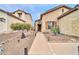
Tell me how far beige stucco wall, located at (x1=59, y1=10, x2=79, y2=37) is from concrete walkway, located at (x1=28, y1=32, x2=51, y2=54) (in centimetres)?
23

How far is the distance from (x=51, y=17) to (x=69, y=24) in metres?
0.21

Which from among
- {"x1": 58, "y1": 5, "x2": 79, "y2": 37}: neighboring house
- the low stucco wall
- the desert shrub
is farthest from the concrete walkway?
{"x1": 58, "y1": 5, "x2": 79, "y2": 37}: neighboring house

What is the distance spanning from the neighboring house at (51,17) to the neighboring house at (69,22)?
0.15 feet

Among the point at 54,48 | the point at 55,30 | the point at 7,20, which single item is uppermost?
the point at 7,20

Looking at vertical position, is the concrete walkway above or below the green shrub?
below

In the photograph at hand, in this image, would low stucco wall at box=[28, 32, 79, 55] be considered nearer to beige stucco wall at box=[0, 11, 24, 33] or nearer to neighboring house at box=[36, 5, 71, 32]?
neighboring house at box=[36, 5, 71, 32]

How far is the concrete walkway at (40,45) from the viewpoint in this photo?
1.99 metres

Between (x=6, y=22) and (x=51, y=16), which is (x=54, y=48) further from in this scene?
(x=6, y=22)

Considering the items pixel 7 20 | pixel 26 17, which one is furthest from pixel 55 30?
pixel 7 20

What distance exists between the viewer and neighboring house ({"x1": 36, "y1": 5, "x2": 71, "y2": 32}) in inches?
80.0

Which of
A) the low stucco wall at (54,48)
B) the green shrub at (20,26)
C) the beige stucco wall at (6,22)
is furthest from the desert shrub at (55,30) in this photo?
the beige stucco wall at (6,22)

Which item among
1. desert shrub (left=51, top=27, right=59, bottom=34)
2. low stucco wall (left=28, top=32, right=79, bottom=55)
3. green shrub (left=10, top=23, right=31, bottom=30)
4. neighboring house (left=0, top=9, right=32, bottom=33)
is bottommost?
low stucco wall (left=28, top=32, right=79, bottom=55)

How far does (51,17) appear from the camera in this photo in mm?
2076

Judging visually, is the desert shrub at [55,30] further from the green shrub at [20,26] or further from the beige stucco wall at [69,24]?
the green shrub at [20,26]
